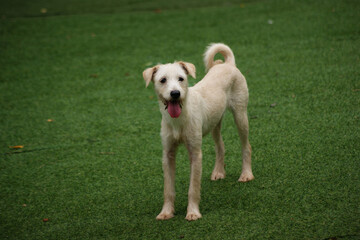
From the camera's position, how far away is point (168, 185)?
3.96 metres

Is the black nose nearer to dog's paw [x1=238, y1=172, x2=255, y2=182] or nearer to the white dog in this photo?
the white dog

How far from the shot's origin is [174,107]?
3.64 meters

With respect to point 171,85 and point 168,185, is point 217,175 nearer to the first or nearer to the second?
point 168,185

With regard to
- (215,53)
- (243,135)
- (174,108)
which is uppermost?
(215,53)

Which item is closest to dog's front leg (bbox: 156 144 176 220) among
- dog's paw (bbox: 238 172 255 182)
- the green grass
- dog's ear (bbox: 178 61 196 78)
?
the green grass

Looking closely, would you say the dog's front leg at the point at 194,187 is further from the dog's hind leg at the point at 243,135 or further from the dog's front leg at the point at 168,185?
the dog's hind leg at the point at 243,135

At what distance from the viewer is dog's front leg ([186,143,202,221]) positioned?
3795mm

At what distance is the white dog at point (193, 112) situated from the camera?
3723 millimetres

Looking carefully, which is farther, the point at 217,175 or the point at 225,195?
the point at 217,175

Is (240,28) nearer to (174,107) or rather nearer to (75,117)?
(75,117)

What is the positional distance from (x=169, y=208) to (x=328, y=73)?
417cm

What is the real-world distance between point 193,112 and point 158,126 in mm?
2313

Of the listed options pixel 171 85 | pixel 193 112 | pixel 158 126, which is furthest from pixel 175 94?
pixel 158 126

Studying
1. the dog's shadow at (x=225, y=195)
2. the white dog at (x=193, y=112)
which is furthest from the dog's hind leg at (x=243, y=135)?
the dog's shadow at (x=225, y=195)
